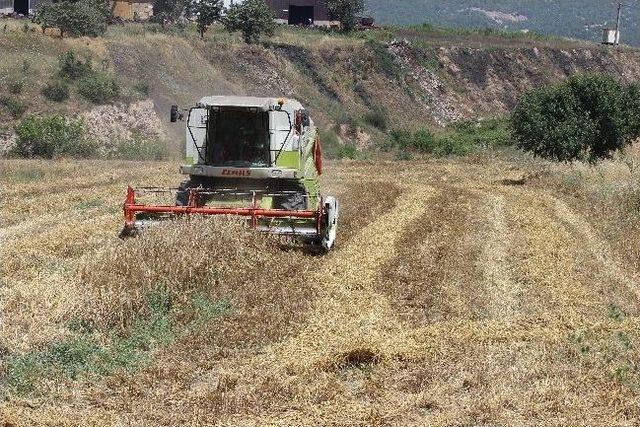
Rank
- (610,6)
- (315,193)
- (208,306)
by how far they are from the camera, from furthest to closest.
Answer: (610,6) → (315,193) → (208,306)

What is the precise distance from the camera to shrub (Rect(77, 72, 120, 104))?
46.8m

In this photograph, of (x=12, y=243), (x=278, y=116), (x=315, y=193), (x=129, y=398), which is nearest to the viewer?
(x=129, y=398)

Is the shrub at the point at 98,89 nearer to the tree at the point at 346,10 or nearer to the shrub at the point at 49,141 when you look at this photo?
the shrub at the point at 49,141

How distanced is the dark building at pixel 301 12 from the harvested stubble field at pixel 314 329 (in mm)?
65661

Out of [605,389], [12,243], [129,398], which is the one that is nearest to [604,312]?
[605,389]

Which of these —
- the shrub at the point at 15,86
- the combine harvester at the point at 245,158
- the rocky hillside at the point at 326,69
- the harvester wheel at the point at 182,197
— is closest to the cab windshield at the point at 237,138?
the combine harvester at the point at 245,158

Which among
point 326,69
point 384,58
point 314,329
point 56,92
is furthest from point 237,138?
point 384,58

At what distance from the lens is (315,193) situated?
18.4 m

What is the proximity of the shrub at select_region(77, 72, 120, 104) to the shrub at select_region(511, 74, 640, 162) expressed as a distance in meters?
21.7

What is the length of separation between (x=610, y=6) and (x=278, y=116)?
183 meters

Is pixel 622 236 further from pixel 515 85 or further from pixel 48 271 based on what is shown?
pixel 515 85

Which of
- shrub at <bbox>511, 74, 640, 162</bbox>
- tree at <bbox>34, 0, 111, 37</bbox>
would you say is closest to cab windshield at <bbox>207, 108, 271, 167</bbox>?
shrub at <bbox>511, 74, 640, 162</bbox>

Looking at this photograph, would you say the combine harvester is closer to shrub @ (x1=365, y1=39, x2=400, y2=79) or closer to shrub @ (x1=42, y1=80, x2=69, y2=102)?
shrub @ (x1=42, y1=80, x2=69, y2=102)

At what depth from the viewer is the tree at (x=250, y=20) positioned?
6600cm
